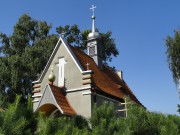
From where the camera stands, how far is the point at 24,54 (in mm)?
30578

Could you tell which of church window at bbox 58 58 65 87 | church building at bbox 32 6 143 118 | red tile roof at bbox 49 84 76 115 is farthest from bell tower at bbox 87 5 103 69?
red tile roof at bbox 49 84 76 115

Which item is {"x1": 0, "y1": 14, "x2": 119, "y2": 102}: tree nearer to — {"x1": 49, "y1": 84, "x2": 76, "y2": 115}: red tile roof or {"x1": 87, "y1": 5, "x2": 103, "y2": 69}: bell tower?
{"x1": 87, "y1": 5, "x2": 103, "y2": 69}: bell tower

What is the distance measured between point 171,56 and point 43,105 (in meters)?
14.9

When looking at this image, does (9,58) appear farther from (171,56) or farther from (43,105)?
(171,56)

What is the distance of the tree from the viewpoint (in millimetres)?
29589

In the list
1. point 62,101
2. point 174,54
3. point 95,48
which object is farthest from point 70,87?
point 174,54

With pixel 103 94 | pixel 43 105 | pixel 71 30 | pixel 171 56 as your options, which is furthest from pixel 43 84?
pixel 71 30

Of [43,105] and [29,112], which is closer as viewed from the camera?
[29,112]

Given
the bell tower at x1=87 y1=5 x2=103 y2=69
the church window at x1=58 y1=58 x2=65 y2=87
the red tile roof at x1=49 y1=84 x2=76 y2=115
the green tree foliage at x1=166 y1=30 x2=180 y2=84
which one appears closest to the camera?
the red tile roof at x1=49 y1=84 x2=76 y2=115

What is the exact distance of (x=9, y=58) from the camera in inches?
1173

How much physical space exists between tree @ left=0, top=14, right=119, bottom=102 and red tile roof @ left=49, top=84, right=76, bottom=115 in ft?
38.9

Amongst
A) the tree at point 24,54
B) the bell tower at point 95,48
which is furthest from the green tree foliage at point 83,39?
the bell tower at point 95,48

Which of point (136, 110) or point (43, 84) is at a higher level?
point (43, 84)

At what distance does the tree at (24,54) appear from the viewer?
29.6 m
